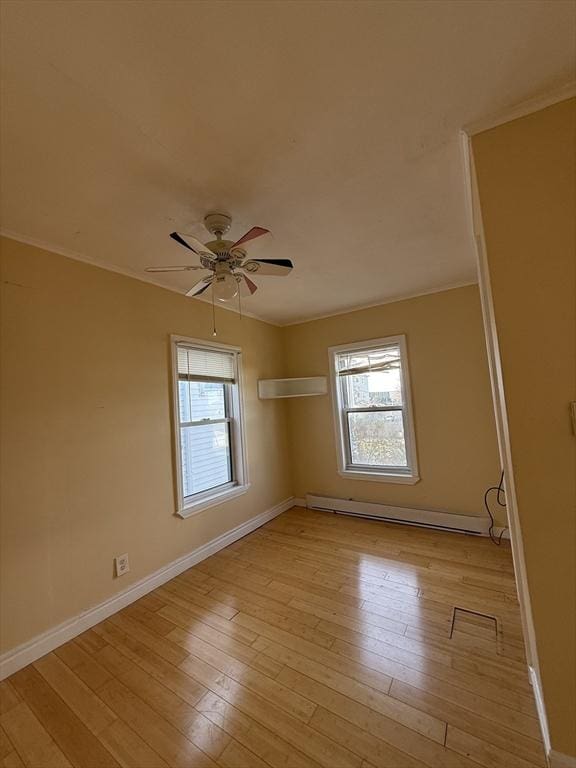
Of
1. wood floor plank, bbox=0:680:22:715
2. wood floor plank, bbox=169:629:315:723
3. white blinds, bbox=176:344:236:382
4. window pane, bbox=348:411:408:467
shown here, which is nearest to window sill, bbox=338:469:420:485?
window pane, bbox=348:411:408:467

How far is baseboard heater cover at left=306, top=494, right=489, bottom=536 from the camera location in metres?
3.11

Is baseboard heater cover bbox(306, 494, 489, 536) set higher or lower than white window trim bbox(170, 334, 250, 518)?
lower

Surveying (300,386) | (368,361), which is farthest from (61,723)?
(368,361)

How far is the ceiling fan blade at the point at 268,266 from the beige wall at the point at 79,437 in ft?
4.21

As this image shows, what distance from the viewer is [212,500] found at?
121 inches

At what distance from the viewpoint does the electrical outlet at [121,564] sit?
228cm

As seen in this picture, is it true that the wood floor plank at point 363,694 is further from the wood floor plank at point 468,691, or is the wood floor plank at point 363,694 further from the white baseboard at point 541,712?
the white baseboard at point 541,712

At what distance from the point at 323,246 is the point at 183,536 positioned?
2.74m

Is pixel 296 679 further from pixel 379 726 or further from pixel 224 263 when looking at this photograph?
pixel 224 263

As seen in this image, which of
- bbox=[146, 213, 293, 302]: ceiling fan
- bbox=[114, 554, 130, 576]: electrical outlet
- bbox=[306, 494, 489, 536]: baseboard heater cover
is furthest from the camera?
bbox=[306, 494, 489, 536]: baseboard heater cover

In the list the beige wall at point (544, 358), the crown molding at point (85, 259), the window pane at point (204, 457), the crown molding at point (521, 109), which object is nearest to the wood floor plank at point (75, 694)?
the window pane at point (204, 457)

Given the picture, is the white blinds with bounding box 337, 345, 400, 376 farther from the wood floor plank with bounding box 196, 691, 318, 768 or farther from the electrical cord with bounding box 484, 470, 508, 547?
the wood floor plank with bounding box 196, 691, 318, 768

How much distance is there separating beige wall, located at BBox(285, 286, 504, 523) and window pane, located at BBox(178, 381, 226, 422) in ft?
4.74

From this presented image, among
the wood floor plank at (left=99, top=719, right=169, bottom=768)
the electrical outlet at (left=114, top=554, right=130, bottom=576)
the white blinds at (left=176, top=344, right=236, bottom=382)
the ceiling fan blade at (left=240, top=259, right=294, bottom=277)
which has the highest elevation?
the ceiling fan blade at (left=240, top=259, right=294, bottom=277)
